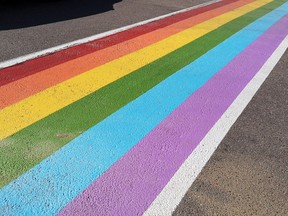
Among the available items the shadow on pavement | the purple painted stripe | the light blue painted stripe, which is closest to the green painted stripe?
the light blue painted stripe

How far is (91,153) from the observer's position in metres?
3.63

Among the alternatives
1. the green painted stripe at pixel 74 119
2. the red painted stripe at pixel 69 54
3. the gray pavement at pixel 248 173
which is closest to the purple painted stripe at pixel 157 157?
the gray pavement at pixel 248 173

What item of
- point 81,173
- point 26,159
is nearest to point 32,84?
point 26,159

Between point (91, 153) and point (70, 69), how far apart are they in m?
2.69

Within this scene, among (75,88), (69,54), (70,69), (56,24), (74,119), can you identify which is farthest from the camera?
(56,24)

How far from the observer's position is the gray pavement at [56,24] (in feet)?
23.2

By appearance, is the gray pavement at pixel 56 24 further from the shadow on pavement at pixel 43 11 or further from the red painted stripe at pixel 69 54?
the red painted stripe at pixel 69 54

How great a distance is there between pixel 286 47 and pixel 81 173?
7000mm

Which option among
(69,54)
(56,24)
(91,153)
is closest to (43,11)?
(56,24)

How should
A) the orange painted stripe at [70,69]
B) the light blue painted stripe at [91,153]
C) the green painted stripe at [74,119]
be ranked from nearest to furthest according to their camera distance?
the light blue painted stripe at [91,153], the green painted stripe at [74,119], the orange painted stripe at [70,69]

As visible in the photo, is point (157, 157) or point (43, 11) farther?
point (43, 11)

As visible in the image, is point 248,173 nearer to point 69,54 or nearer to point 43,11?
point 69,54

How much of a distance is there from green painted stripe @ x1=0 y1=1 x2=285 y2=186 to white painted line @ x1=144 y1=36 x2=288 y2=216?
4.08 feet

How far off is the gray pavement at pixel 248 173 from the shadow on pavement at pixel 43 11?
6.05 metres
